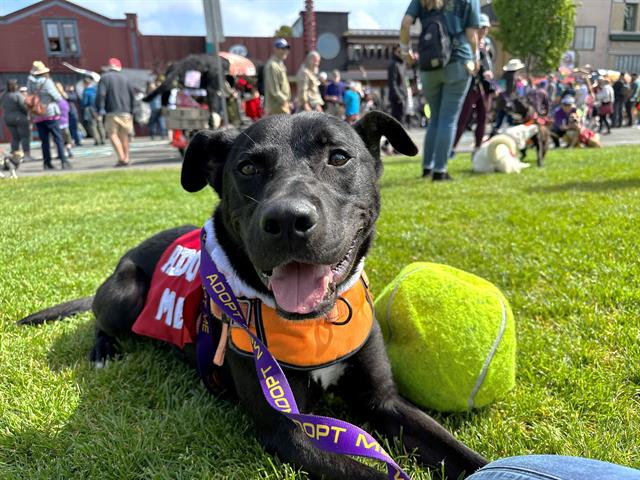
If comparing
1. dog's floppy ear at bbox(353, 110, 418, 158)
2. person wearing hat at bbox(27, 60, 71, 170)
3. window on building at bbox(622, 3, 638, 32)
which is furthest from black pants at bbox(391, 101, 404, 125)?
window on building at bbox(622, 3, 638, 32)

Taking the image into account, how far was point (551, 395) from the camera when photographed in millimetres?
2002

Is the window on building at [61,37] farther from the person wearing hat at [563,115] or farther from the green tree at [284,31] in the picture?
the person wearing hat at [563,115]

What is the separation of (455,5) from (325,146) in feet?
17.9

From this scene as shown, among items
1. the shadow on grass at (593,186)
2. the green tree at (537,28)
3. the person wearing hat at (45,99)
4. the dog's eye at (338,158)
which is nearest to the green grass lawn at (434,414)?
the shadow on grass at (593,186)

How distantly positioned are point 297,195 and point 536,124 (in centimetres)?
920

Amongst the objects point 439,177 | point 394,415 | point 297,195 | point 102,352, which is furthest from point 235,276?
point 439,177

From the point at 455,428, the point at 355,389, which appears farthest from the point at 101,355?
the point at 455,428

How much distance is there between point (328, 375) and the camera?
6.34ft

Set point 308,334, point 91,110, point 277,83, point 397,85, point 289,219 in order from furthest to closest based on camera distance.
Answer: point 91,110, point 397,85, point 277,83, point 308,334, point 289,219

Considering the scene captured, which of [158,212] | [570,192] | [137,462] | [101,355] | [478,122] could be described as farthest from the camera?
[478,122]

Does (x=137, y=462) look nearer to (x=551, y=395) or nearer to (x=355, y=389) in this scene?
(x=355, y=389)

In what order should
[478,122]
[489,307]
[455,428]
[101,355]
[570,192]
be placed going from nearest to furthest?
[455,428], [489,307], [101,355], [570,192], [478,122]

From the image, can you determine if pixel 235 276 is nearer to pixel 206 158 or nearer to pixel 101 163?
pixel 206 158

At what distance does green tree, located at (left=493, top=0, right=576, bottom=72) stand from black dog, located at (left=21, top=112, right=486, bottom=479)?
43.0 meters
